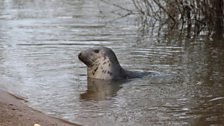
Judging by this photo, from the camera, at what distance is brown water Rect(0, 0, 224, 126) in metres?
9.65

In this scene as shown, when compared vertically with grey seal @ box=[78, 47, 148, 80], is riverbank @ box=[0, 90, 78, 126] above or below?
below

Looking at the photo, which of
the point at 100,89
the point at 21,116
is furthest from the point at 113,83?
the point at 21,116

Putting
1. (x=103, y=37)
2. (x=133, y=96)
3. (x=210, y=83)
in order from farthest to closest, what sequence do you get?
(x=103, y=37) < (x=210, y=83) < (x=133, y=96)

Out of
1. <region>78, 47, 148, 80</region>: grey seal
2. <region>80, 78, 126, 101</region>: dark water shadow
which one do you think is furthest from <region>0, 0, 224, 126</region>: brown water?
<region>78, 47, 148, 80</region>: grey seal

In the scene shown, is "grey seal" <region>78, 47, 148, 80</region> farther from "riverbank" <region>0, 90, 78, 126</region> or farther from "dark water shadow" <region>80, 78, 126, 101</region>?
"riverbank" <region>0, 90, 78, 126</region>

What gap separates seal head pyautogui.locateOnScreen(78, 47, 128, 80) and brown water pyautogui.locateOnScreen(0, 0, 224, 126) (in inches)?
10.8

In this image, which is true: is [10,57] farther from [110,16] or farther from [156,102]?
[110,16]

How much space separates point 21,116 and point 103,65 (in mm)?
4494

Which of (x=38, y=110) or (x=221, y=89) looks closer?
(x=38, y=110)

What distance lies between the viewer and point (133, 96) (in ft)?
35.9

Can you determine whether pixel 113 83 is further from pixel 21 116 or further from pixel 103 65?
pixel 21 116

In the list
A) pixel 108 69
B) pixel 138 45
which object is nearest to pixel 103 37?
pixel 138 45

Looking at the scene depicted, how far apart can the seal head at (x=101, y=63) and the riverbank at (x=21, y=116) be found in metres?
2.85

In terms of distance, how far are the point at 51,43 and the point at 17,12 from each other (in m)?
9.36
